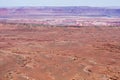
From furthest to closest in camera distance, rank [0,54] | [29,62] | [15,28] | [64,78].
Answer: [15,28] < [0,54] < [29,62] < [64,78]

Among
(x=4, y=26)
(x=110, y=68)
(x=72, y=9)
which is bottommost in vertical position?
(x=72, y=9)

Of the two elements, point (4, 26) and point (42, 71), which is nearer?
point (42, 71)

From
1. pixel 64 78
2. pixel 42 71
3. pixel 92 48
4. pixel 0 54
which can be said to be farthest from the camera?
pixel 92 48

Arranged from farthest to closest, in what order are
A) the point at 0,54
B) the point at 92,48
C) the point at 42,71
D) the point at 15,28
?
the point at 15,28, the point at 92,48, the point at 0,54, the point at 42,71

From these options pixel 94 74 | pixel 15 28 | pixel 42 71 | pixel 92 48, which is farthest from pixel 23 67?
pixel 15 28

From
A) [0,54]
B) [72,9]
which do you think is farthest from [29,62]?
[72,9]

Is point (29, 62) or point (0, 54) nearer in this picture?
point (29, 62)

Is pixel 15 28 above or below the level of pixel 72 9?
above

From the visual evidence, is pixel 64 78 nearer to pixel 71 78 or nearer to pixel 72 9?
pixel 71 78

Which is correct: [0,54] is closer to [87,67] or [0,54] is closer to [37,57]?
[37,57]
